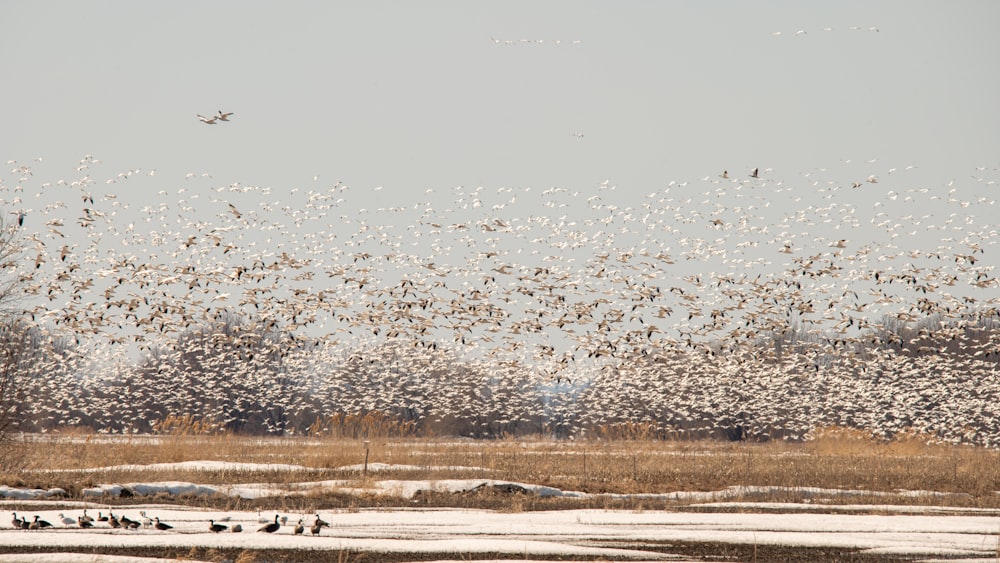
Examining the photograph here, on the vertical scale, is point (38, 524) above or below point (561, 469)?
above

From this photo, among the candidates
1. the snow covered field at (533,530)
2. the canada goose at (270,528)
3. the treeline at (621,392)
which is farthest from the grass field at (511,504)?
the treeline at (621,392)

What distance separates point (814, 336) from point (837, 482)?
79.9 meters

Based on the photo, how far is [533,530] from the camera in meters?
16.0

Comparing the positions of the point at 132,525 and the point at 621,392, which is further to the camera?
the point at 621,392

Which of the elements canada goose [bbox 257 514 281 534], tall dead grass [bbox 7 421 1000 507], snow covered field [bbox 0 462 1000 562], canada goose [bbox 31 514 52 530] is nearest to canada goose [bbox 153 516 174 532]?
snow covered field [bbox 0 462 1000 562]

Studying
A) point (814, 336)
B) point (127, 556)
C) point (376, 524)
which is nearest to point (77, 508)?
point (376, 524)

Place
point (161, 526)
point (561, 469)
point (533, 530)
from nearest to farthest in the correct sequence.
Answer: point (161, 526) < point (533, 530) < point (561, 469)

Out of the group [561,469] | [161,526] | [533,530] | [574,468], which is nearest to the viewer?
[161,526]

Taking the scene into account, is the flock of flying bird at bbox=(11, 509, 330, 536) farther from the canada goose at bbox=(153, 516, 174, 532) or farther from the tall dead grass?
the tall dead grass

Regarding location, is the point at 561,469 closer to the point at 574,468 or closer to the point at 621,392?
the point at 574,468

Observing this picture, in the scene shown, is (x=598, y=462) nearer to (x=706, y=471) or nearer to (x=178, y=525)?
(x=706, y=471)

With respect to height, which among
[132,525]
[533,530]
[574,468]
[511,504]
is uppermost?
[132,525]

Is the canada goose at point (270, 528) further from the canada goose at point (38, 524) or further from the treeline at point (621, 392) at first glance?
the treeline at point (621, 392)

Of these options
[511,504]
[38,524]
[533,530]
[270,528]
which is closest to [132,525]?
[38,524]
